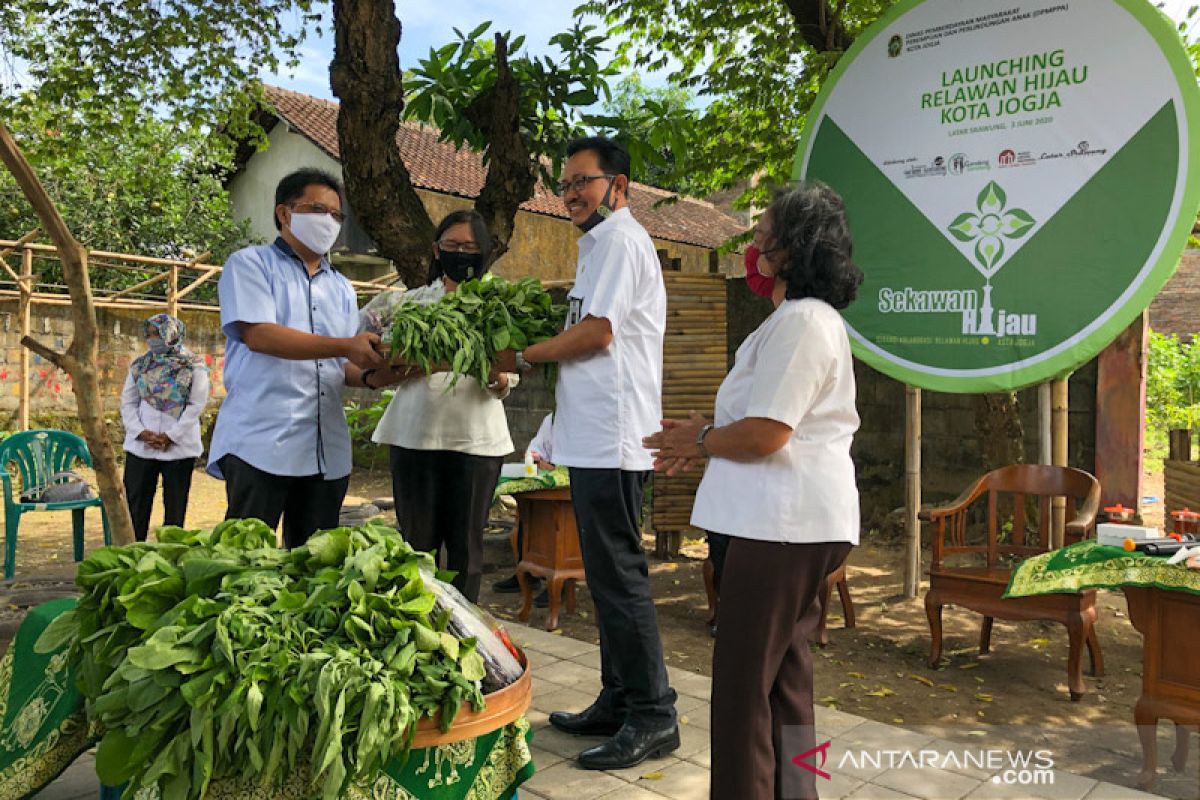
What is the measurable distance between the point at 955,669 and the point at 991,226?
2.39 meters

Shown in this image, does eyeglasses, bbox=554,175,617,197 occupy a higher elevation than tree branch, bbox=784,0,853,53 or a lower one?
lower

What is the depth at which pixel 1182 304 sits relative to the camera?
2028 centimetres

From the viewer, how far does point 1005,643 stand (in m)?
5.48

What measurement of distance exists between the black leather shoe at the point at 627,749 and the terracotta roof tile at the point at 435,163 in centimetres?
1471

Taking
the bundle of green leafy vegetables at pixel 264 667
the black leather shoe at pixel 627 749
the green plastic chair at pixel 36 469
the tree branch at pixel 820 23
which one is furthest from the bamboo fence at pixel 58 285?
the bundle of green leafy vegetables at pixel 264 667

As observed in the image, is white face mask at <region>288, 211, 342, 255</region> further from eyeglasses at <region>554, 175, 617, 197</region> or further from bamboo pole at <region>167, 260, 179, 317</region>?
bamboo pole at <region>167, 260, 179, 317</region>

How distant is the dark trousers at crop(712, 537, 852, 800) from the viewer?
229cm

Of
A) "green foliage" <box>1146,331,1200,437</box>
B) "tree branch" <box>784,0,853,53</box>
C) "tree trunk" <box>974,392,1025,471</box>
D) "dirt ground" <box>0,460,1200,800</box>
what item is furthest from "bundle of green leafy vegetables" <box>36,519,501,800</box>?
"green foliage" <box>1146,331,1200,437</box>

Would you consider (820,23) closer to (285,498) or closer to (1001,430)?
(1001,430)

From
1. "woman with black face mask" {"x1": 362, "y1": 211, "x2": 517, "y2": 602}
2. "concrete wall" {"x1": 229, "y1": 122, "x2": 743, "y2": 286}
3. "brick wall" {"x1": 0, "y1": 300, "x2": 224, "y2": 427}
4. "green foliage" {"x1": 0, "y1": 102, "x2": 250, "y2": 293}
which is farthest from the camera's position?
"concrete wall" {"x1": 229, "y1": 122, "x2": 743, "y2": 286}

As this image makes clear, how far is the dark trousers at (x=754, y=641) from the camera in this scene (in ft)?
7.52

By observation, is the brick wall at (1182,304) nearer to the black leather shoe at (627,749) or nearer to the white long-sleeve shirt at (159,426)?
the white long-sleeve shirt at (159,426)

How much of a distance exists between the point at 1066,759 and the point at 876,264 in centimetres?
266

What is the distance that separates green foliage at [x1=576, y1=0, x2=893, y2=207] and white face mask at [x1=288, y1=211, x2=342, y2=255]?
17.9 ft
